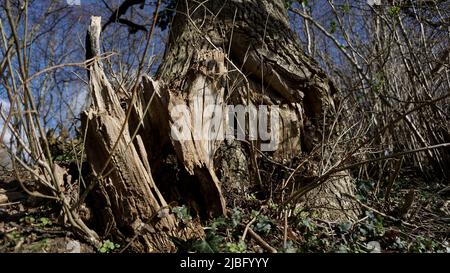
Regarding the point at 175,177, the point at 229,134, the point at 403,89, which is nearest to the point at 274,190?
the point at 229,134

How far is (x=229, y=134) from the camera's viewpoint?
8.47 feet

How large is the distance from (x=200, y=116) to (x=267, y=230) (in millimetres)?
830

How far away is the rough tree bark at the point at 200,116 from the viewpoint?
70.2 inches

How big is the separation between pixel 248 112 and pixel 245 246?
43.5 inches

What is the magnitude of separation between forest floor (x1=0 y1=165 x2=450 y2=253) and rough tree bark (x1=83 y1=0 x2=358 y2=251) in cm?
15

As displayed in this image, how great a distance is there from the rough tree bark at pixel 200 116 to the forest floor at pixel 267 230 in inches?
5.9

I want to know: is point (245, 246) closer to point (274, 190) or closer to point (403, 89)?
point (274, 190)

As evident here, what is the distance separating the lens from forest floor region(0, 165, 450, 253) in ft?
5.65

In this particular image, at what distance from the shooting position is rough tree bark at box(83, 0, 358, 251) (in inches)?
70.2

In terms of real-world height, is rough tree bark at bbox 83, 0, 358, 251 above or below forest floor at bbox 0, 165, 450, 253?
above

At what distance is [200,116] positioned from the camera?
2135mm

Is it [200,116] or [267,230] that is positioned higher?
[200,116]

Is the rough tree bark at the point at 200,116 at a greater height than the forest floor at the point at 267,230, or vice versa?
the rough tree bark at the point at 200,116

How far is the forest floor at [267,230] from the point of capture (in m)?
1.72
